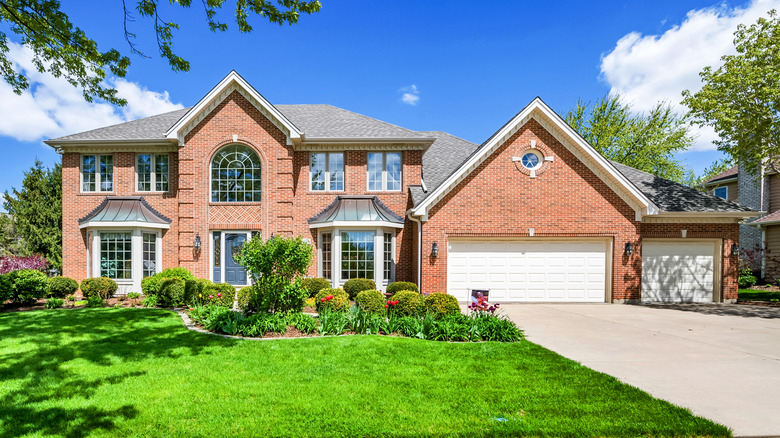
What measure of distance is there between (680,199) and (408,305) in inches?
482

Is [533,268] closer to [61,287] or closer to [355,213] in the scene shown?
[355,213]

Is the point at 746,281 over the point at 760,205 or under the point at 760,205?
under

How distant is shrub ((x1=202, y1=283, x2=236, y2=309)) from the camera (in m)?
10.9

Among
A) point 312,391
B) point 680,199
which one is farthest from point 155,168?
point 680,199

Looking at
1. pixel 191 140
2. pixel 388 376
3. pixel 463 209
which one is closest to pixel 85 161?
pixel 191 140

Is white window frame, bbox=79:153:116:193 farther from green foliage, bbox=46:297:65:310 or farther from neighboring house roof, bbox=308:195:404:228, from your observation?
neighboring house roof, bbox=308:195:404:228

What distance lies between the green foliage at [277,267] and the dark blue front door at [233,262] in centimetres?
660

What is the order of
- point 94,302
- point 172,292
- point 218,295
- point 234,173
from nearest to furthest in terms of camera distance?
point 218,295 → point 172,292 → point 94,302 → point 234,173

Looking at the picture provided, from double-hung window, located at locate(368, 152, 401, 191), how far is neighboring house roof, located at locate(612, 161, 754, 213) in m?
9.51

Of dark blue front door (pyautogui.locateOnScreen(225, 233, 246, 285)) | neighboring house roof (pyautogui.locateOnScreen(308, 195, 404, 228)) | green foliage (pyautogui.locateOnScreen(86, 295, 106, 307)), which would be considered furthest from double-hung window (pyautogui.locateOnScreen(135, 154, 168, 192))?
neighboring house roof (pyautogui.locateOnScreen(308, 195, 404, 228))

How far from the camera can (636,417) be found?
13.8 feet

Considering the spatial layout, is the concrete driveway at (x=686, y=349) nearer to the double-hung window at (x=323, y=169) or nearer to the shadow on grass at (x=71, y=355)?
the shadow on grass at (x=71, y=355)

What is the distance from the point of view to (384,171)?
15984 mm

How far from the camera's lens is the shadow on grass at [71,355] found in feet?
13.6
